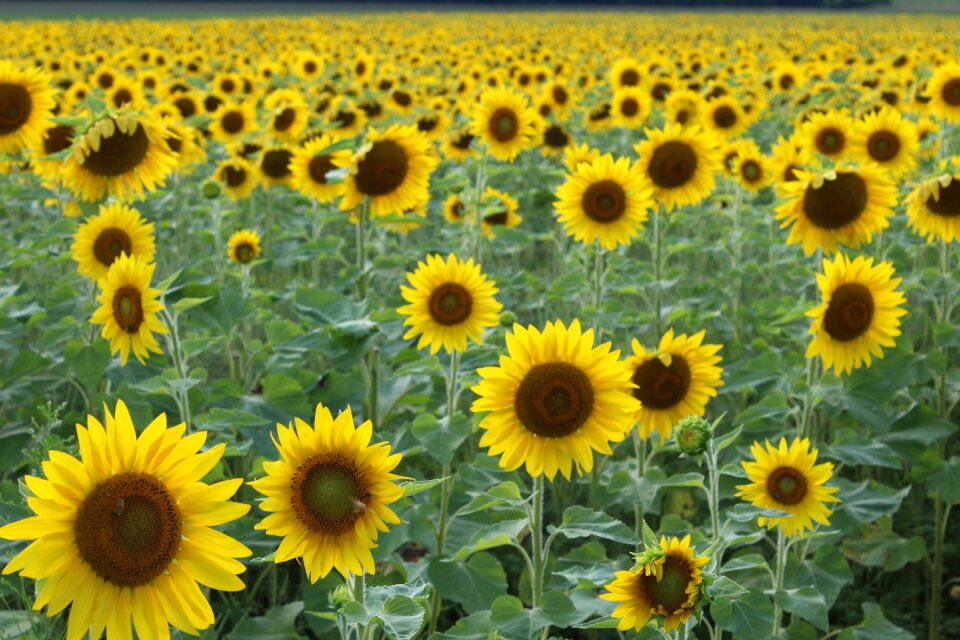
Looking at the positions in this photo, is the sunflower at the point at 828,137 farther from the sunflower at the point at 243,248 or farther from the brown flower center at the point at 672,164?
the sunflower at the point at 243,248

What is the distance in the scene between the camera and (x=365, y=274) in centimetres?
421

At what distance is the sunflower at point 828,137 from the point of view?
5.76 m

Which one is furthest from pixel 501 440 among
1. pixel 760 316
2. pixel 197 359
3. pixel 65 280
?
pixel 197 359

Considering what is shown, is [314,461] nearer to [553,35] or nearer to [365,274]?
[365,274]

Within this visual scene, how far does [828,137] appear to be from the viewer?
5.80 m

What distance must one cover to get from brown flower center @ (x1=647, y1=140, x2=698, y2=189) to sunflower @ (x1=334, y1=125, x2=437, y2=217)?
1128mm

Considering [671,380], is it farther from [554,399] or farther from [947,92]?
[947,92]

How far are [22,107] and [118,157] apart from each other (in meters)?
1.15

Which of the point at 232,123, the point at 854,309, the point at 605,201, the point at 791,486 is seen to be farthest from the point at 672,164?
the point at 232,123

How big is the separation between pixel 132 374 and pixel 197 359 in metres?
1.61

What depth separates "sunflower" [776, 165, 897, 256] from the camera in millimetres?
3916

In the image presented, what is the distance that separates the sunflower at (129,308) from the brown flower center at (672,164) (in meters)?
2.65

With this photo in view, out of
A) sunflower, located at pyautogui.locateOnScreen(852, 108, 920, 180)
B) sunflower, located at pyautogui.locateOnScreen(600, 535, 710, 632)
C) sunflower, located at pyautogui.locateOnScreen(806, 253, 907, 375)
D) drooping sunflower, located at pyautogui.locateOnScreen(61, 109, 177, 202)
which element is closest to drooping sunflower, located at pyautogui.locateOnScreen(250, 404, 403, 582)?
sunflower, located at pyautogui.locateOnScreen(600, 535, 710, 632)

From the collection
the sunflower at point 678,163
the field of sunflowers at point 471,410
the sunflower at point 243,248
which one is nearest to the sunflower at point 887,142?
the field of sunflowers at point 471,410
